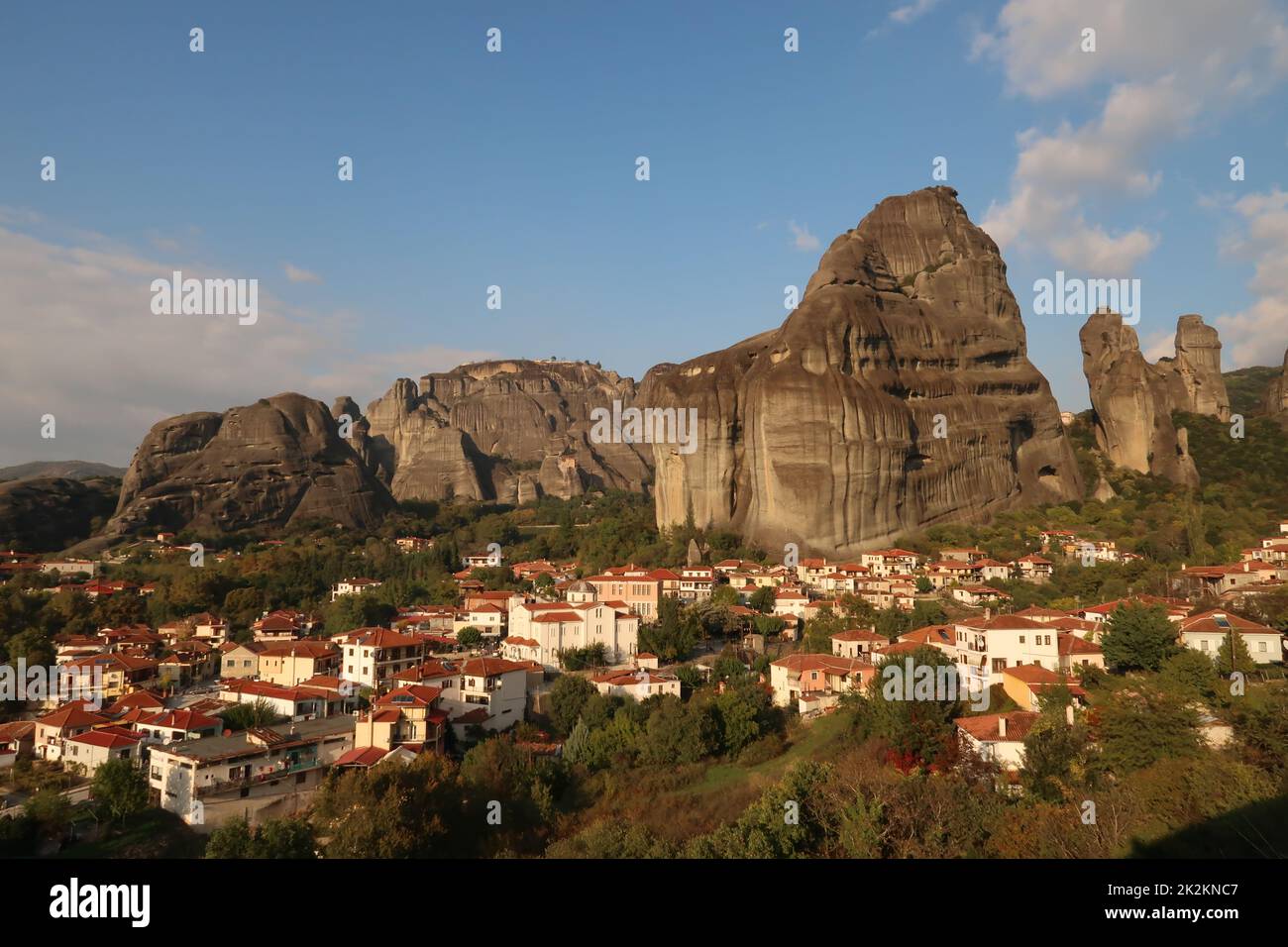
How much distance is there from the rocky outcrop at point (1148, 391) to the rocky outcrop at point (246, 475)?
59546mm

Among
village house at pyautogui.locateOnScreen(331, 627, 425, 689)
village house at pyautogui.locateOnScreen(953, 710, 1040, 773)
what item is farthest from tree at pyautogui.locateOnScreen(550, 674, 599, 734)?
village house at pyautogui.locateOnScreen(953, 710, 1040, 773)

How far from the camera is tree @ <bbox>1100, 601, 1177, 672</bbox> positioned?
20.5 meters

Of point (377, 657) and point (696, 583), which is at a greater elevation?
point (696, 583)

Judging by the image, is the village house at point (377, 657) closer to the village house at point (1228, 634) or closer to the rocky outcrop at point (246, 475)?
the village house at point (1228, 634)

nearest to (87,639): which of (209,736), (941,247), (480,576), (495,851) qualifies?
(209,736)

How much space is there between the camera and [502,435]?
409 ft

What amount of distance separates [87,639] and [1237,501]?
60991 millimetres

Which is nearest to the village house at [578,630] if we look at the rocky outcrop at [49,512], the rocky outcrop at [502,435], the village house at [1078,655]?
the village house at [1078,655]

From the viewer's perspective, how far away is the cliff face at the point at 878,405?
1821 inches

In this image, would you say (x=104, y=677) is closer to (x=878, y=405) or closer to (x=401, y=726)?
(x=401, y=726)

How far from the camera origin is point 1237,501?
5219 cm

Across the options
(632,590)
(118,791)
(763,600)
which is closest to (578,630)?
(632,590)

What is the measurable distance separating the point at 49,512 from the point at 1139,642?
70221 mm
